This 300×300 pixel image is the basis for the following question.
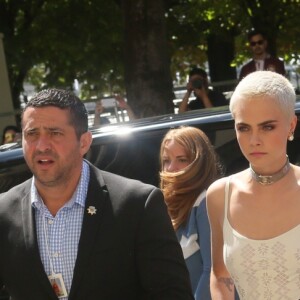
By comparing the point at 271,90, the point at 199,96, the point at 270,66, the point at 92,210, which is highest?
the point at 271,90

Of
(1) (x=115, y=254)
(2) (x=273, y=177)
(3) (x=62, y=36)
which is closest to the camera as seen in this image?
(1) (x=115, y=254)

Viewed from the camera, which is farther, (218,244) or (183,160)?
(183,160)

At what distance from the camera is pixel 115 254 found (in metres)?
2.65

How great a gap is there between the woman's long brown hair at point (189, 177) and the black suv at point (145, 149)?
72cm

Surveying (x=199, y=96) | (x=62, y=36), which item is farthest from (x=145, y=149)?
(x=62, y=36)

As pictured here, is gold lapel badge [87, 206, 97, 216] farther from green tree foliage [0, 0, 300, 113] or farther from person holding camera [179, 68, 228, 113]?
green tree foliage [0, 0, 300, 113]

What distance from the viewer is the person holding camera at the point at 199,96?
9.06 meters

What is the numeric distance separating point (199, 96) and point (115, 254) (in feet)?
21.6

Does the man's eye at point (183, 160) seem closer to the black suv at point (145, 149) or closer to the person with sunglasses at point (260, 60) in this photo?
the black suv at point (145, 149)

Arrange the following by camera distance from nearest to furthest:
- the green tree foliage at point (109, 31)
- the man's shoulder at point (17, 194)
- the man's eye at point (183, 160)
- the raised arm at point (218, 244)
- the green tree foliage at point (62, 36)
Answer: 1. the man's shoulder at point (17, 194)
2. the raised arm at point (218, 244)
3. the man's eye at point (183, 160)
4. the green tree foliage at point (109, 31)
5. the green tree foliage at point (62, 36)

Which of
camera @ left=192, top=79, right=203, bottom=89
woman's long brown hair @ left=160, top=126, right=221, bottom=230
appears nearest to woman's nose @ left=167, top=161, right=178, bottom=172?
woman's long brown hair @ left=160, top=126, right=221, bottom=230

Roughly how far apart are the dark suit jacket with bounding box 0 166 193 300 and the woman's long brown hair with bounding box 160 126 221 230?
46.1 inches

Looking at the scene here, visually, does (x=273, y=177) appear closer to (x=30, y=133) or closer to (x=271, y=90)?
(x=271, y=90)

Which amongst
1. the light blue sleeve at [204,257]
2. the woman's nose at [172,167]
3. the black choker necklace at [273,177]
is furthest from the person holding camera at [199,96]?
the black choker necklace at [273,177]
